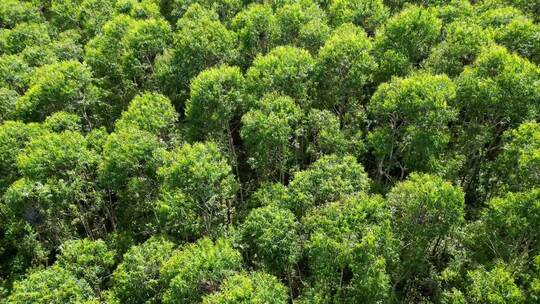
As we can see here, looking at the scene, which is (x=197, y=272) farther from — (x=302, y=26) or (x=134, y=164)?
(x=302, y=26)

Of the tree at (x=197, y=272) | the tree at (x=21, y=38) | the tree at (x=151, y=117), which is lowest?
the tree at (x=197, y=272)

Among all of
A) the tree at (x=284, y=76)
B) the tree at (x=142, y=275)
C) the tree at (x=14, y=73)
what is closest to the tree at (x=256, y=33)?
the tree at (x=284, y=76)

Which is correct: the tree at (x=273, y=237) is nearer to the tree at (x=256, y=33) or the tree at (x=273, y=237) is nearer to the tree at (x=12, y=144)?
the tree at (x=12, y=144)

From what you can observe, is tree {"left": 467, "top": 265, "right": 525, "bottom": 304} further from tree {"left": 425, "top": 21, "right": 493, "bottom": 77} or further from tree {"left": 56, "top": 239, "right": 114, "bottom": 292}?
tree {"left": 56, "top": 239, "right": 114, "bottom": 292}

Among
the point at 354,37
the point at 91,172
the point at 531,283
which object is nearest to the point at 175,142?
the point at 91,172

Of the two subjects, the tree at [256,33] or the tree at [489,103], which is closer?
the tree at [489,103]

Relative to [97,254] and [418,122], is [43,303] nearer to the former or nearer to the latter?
[97,254]

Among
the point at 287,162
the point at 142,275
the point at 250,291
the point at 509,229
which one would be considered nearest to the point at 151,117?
the point at 287,162
